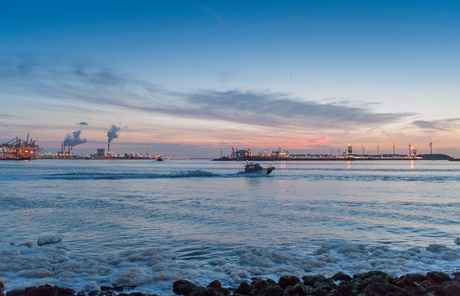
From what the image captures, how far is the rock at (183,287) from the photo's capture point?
7.50m

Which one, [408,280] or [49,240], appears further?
[49,240]

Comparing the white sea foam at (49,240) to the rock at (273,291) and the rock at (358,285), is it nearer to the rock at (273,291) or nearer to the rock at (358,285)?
the rock at (273,291)

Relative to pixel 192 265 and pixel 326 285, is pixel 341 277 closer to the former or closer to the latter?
pixel 326 285

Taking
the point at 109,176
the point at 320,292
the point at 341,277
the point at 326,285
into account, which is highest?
the point at 320,292

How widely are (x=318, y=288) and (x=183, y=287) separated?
3.32m

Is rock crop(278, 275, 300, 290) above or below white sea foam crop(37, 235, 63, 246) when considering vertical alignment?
above

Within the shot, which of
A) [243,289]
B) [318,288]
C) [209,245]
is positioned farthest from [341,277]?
[209,245]

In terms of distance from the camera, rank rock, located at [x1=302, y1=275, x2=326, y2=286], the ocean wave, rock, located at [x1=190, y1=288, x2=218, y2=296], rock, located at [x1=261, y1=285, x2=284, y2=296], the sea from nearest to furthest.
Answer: rock, located at [x1=190, y1=288, x2=218, y2=296], rock, located at [x1=261, y1=285, x2=284, y2=296], rock, located at [x1=302, y1=275, x2=326, y2=286], the sea, the ocean wave

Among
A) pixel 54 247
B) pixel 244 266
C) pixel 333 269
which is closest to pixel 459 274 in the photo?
pixel 333 269

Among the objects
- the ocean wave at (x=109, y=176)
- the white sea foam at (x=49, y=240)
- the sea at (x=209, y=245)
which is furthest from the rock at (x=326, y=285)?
the ocean wave at (x=109, y=176)

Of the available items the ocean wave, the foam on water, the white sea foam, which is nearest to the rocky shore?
the foam on water

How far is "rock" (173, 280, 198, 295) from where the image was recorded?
7499mm

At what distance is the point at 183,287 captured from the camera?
7.58 meters

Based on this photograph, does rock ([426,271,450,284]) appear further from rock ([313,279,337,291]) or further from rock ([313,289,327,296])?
rock ([313,289,327,296])
